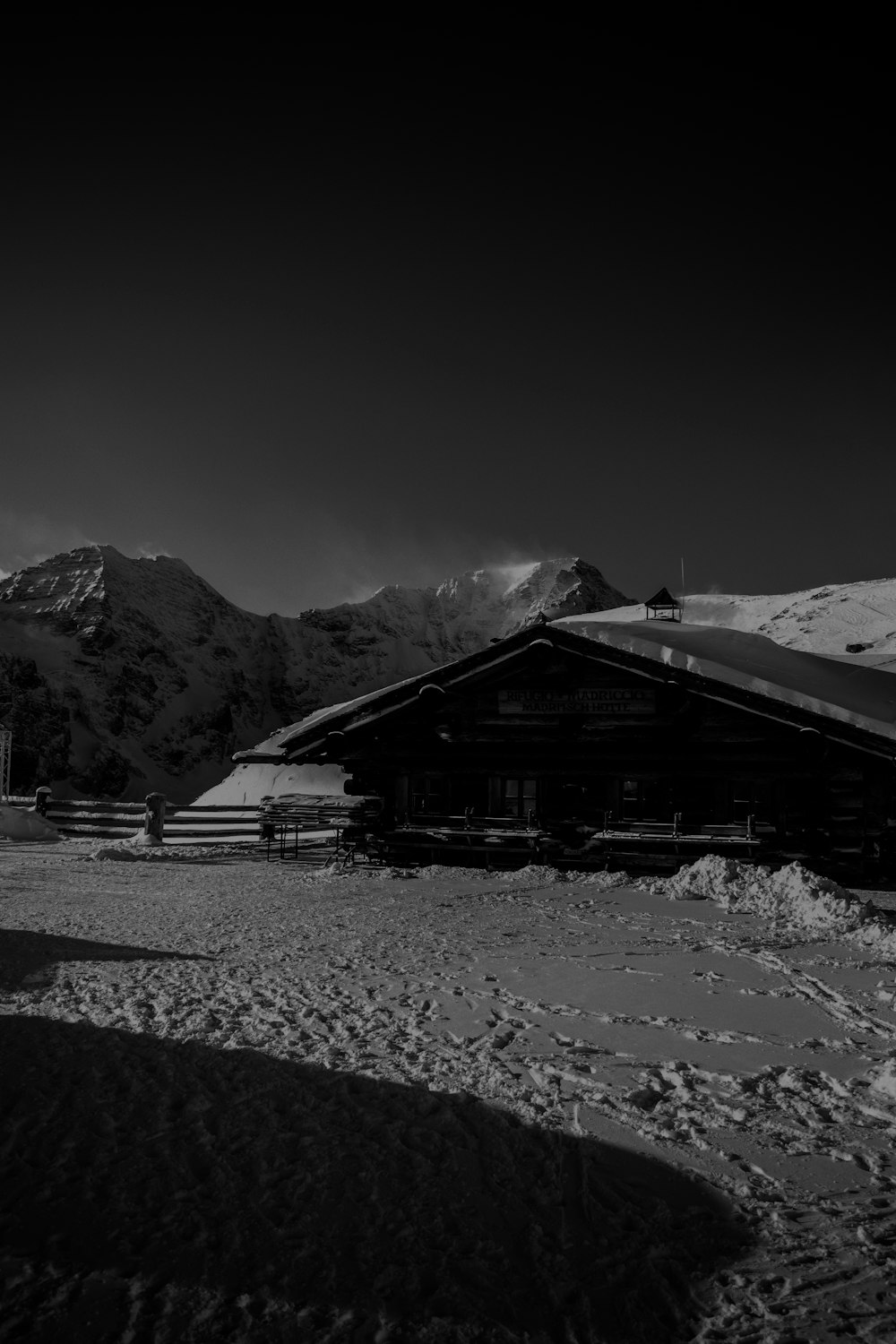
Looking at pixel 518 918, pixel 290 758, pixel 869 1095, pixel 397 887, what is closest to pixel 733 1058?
pixel 869 1095

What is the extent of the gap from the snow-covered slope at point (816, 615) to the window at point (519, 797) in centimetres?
4000

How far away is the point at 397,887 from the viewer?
11562 mm

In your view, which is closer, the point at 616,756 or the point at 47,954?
the point at 47,954

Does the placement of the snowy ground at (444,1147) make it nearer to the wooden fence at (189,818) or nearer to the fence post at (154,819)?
the fence post at (154,819)

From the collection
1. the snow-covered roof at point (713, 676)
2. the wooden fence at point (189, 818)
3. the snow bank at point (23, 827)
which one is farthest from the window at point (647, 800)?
the snow bank at point (23, 827)

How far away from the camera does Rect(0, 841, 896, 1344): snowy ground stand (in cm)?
237

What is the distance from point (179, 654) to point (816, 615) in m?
93.4

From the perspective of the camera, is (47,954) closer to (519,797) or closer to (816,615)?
(519,797)

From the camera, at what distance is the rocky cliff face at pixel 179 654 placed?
85725 mm

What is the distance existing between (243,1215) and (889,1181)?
2.63 meters

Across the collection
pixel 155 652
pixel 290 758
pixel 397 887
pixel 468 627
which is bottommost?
pixel 397 887

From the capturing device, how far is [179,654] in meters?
119

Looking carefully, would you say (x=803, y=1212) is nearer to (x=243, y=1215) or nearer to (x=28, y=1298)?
(x=243, y=1215)

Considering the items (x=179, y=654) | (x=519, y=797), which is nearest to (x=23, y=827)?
(x=519, y=797)
